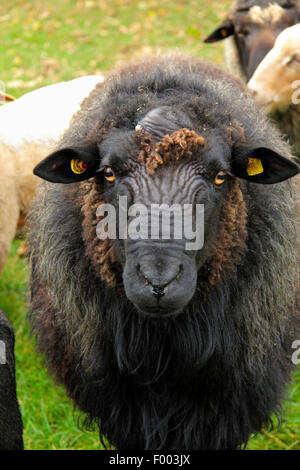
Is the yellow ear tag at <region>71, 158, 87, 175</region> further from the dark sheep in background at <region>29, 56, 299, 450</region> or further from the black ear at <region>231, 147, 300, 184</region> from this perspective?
the black ear at <region>231, 147, 300, 184</region>

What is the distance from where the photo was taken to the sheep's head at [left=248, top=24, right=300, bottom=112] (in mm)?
5078

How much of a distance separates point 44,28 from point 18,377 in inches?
358

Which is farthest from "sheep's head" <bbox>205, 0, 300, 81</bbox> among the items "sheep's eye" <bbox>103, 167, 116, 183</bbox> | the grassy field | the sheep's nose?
the sheep's nose

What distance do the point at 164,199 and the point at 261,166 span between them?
1.68ft

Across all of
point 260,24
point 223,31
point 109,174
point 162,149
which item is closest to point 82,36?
point 223,31

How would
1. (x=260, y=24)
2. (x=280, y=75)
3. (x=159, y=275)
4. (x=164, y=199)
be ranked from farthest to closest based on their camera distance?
(x=260, y=24) → (x=280, y=75) → (x=164, y=199) → (x=159, y=275)

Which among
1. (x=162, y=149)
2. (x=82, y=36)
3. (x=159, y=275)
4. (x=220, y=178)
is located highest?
(x=82, y=36)

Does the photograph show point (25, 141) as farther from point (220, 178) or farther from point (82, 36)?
point (82, 36)

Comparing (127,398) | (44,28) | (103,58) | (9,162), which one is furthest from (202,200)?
(44,28)

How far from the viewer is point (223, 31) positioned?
6.78 m

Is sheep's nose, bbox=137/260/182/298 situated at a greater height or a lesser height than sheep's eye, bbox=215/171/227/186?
lesser

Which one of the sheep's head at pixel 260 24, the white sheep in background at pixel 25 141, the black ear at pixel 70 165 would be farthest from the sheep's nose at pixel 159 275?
the sheep's head at pixel 260 24

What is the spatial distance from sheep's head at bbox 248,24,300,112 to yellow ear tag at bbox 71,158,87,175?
8.49 ft

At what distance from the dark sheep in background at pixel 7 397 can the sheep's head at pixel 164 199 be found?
52cm
